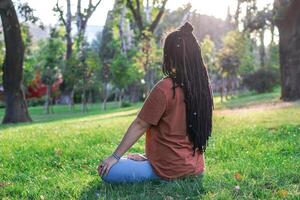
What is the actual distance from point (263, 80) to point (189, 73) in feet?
126

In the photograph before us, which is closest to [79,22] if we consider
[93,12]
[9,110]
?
[93,12]

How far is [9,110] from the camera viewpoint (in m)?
21.7

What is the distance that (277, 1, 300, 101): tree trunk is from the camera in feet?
71.1

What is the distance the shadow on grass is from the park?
0.01 metres

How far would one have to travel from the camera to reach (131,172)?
5.75 metres

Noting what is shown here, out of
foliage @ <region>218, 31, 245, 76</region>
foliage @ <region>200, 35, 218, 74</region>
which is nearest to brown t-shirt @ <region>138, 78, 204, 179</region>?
foliage @ <region>218, 31, 245, 76</region>

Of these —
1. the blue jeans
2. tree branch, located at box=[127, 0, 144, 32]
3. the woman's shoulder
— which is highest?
tree branch, located at box=[127, 0, 144, 32]

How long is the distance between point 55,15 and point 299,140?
32.3 meters

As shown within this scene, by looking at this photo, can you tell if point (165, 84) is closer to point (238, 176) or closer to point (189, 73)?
point (189, 73)

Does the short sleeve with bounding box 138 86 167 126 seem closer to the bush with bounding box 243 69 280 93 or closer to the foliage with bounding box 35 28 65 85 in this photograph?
the foliage with bounding box 35 28 65 85

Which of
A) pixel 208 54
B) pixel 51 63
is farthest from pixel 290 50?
pixel 51 63

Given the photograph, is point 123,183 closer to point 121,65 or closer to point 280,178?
point 280,178

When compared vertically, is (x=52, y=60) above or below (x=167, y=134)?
above

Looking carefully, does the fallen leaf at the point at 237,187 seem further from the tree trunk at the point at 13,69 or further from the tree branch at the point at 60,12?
the tree branch at the point at 60,12
